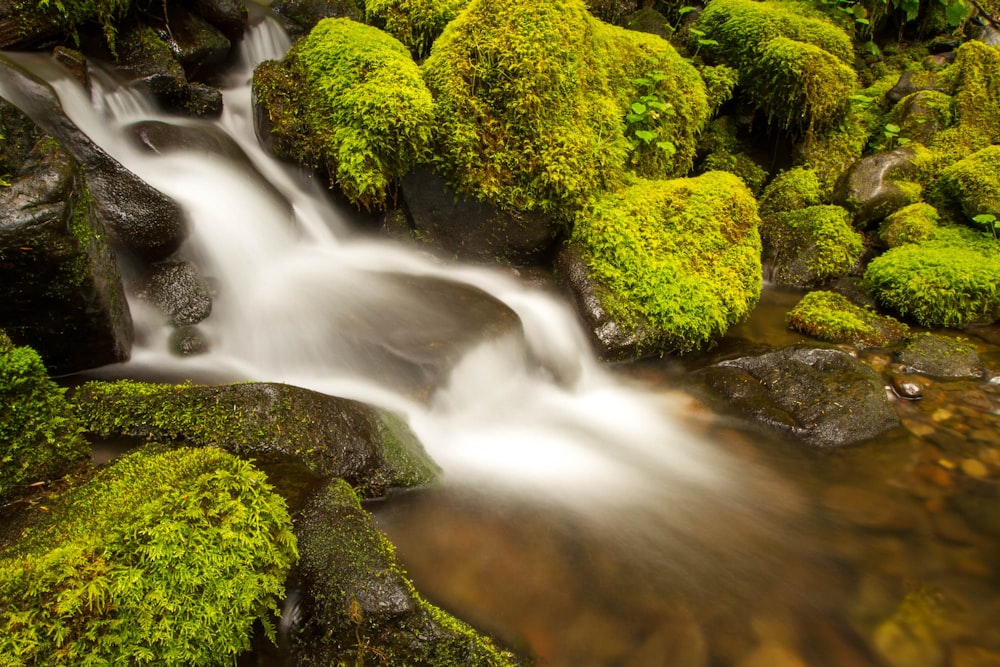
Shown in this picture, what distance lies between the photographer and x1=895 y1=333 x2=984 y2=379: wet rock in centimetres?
502

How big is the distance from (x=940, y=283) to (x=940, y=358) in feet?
3.91

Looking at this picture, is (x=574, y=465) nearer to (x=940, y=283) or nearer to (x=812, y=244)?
(x=812, y=244)

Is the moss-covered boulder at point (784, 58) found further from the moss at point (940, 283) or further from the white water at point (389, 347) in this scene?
the white water at point (389, 347)

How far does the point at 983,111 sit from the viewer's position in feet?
25.0

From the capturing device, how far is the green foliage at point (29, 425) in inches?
80.6

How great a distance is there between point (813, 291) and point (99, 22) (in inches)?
300

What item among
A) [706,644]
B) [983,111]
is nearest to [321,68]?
[706,644]

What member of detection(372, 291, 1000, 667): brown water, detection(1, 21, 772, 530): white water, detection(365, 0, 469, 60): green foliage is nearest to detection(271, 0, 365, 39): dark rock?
detection(365, 0, 469, 60): green foliage

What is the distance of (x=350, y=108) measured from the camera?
471 cm

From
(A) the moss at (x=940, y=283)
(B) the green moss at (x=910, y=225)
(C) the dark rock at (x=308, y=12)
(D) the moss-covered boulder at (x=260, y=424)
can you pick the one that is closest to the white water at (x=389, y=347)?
(D) the moss-covered boulder at (x=260, y=424)

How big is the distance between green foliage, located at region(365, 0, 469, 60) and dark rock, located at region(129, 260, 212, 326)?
10.6ft

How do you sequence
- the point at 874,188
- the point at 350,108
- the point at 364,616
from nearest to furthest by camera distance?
the point at 364,616 → the point at 350,108 → the point at 874,188

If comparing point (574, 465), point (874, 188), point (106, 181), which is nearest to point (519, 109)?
point (574, 465)

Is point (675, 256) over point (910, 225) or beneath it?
over
